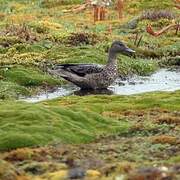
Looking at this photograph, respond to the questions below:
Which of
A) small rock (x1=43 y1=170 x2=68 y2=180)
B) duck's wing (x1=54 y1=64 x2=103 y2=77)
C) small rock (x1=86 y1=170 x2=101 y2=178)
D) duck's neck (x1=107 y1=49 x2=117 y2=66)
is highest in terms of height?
small rock (x1=86 y1=170 x2=101 y2=178)

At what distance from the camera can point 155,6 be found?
2115 inches

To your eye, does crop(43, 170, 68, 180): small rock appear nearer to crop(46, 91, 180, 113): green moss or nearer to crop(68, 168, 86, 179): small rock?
crop(68, 168, 86, 179): small rock

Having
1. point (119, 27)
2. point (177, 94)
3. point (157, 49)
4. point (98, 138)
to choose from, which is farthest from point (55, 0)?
point (98, 138)

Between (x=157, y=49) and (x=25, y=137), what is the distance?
761 inches

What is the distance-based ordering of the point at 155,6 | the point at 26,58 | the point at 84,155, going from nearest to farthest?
the point at 84,155
the point at 26,58
the point at 155,6

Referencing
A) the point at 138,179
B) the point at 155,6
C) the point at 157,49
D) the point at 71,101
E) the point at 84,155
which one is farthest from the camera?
the point at 155,6

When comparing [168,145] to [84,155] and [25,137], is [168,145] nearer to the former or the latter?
[84,155]

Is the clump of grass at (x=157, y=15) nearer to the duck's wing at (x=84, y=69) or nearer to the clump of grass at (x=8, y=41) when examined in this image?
the clump of grass at (x=8, y=41)

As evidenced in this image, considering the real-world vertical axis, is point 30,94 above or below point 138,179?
below

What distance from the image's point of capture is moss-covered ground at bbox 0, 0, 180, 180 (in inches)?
416

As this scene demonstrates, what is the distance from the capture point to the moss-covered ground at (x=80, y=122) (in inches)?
416

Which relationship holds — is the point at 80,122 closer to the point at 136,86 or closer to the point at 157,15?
the point at 136,86

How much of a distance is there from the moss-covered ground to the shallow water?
0.60 meters

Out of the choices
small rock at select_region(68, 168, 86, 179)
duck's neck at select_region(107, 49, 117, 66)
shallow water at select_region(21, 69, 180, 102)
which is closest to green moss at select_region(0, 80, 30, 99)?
shallow water at select_region(21, 69, 180, 102)
